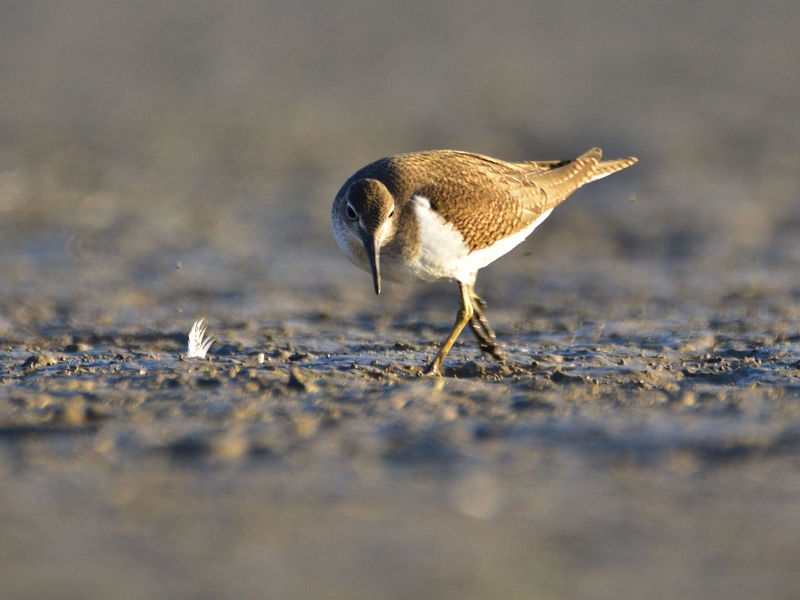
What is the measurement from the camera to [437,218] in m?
6.93

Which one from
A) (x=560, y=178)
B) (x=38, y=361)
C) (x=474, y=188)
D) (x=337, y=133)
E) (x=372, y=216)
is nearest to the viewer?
(x=372, y=216)

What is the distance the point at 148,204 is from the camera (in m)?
12.5

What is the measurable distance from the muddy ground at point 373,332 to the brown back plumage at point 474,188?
927 millimetres

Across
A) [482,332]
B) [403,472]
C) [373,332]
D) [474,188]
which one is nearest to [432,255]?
[474,188]

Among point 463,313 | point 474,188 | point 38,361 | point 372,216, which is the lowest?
point 38,361

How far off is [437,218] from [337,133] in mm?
9119

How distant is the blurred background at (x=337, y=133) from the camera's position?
1028 cm

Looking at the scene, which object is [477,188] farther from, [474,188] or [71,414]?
[71,414]

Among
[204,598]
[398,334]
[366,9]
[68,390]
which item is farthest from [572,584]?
[366,9]

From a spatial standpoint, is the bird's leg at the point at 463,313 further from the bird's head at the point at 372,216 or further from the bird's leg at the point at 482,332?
the bird's head at the point at 372,216

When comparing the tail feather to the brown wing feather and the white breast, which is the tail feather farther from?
the white breast

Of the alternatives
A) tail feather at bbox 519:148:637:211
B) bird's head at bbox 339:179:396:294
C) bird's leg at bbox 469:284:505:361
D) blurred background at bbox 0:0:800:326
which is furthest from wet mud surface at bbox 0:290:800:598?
blurred background at bbox 0:0:800:326

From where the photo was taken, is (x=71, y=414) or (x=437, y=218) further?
(x=437, y=218)

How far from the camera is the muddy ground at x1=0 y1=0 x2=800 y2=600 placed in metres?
4.46
